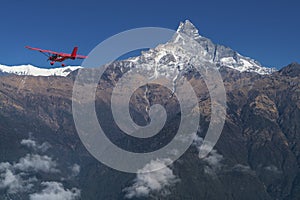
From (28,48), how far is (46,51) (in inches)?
160

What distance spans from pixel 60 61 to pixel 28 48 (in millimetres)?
8517

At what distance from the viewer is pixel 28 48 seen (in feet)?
396

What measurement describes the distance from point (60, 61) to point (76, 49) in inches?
278

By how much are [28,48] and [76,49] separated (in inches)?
422

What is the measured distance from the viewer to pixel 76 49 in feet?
396

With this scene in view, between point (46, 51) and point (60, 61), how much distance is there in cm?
491

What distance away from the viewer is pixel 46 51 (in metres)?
122

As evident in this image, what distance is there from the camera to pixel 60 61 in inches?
4953
